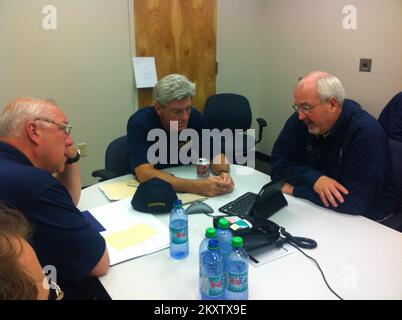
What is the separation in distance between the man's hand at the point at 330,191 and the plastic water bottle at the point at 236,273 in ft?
2.47

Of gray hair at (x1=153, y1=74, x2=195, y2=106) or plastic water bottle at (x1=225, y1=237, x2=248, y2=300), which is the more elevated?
gray hair at (x1=153, y1=74, x2=195, y2=106)

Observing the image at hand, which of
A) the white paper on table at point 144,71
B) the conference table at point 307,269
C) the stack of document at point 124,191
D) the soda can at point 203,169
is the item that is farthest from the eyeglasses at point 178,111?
the white paper on table at point 144,71

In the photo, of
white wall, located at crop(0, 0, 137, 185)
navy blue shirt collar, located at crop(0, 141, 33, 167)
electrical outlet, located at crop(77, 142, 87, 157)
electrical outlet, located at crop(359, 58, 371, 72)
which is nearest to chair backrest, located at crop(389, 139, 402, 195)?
electrical outlet, located at crop(359, 58, 371, 72)

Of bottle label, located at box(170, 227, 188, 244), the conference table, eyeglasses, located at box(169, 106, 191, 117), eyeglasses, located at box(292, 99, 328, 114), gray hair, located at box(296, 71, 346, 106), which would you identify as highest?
gray hair, located at box(296, 71, 346, 106)

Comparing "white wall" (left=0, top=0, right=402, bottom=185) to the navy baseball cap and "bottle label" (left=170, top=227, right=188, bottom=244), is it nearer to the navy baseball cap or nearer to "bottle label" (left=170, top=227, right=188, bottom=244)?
the navy baseball cap

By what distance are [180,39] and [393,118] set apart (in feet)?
6.94

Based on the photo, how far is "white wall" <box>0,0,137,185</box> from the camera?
9.64 ft

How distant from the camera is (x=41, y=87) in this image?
3115 millimetres

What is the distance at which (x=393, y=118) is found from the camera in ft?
9.20

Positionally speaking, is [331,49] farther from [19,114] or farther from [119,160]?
[19,114]

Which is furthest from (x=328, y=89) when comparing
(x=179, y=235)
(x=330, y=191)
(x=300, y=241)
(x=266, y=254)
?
(x=179, y=235)

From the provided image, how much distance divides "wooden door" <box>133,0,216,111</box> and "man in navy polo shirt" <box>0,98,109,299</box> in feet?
7.55
